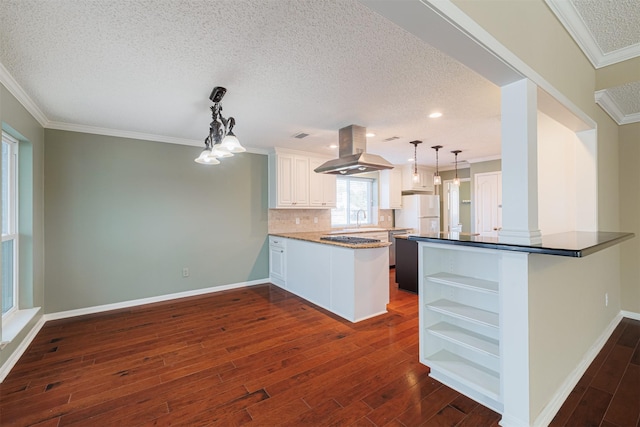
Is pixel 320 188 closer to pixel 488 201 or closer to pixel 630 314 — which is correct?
pixel 488 201

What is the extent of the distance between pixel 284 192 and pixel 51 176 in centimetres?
304

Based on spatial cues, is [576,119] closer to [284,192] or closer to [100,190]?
[284,192]

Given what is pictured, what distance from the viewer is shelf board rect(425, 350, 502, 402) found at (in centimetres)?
183

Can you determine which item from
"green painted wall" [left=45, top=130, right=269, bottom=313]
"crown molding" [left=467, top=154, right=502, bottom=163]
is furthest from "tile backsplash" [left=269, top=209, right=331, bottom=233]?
"crown molding" [left=467, top=154, right=502, bottom=163]

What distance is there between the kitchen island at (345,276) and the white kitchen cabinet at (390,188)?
3081 millimetres

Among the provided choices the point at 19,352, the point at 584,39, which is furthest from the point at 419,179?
the point at 19,352

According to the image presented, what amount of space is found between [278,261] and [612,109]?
459 cm

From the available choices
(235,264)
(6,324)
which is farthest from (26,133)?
(235,264)

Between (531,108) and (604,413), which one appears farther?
(604,413)

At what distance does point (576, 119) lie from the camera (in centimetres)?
229

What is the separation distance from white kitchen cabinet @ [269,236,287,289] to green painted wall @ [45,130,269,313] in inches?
7.3

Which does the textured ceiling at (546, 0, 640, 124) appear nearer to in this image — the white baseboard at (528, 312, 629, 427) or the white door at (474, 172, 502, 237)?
the white baseboard at (528, 312, 629, 427)

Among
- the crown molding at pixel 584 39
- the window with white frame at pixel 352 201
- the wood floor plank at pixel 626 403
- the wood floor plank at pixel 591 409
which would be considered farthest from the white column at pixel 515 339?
the window with white frame at pixel 352 201

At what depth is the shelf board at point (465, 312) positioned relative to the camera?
1897 millimetres
